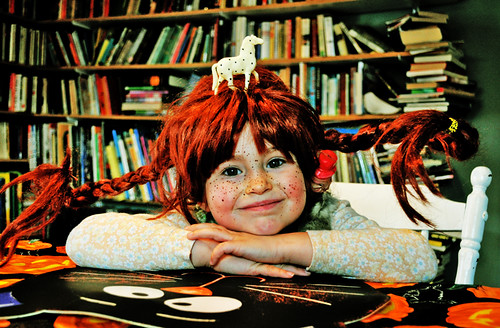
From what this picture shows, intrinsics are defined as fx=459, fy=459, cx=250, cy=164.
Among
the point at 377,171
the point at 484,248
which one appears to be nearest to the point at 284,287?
the point at 377,171

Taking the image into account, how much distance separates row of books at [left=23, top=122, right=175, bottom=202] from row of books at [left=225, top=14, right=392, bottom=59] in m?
0.81

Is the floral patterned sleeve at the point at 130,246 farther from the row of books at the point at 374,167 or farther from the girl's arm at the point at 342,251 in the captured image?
the row of books at the point at 374,167

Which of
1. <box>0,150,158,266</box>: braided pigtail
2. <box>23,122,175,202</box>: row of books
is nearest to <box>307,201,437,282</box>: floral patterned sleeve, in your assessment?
<box>0,150,158,266</box>: braided pigtail

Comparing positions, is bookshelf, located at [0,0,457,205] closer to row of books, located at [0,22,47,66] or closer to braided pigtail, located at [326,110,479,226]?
row of books, located at [0,22,47,66]

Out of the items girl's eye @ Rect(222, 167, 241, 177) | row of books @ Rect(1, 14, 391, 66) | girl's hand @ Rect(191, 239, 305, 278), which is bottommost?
girl's hand @ Rect(191, 239, 305, 278)

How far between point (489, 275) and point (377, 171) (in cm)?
88

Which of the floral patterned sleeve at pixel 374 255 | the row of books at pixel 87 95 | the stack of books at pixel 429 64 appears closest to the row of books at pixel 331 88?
the stack of books at pixel 429 64

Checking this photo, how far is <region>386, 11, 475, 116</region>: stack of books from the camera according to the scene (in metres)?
2.15

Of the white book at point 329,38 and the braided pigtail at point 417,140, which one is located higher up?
the white book at point 329,38

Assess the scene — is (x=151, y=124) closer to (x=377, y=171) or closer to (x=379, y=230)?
(x=377, y=171)

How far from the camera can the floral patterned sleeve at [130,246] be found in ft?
2.38

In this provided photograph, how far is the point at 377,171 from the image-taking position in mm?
2305

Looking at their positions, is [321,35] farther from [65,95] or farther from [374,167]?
[65,95]

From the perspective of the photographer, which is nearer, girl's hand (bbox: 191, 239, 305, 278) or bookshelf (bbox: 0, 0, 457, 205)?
girl's hand (bbox: 191, 239, 305, 278)
